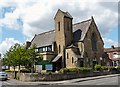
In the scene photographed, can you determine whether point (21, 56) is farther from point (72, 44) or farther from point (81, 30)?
point (81, 30)

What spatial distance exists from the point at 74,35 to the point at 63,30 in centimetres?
351

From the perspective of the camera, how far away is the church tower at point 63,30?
5875 centimetres

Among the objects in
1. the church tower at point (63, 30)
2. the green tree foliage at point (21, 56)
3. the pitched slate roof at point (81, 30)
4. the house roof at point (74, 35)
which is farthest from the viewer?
the church tower at point (63, 30)

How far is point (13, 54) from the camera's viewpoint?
141 feet

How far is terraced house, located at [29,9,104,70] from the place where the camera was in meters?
56.4

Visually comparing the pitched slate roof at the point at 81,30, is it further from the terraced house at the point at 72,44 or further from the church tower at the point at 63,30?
the church tower at the point at 63,30

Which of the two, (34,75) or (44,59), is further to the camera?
(44,59)

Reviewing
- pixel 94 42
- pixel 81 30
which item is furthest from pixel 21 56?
pixel 94 42

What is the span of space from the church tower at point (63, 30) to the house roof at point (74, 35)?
1.77 metres

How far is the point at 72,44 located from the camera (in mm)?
58344

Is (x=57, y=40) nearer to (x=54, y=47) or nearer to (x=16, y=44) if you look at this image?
(x=54, y=47)

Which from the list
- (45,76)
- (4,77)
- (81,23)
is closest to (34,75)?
(45,76)

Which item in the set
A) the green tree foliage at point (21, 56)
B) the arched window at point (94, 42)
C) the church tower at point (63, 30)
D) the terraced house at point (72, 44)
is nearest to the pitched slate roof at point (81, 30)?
the terraced house at point (72, 44)

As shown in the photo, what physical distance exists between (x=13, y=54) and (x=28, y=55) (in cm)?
260
